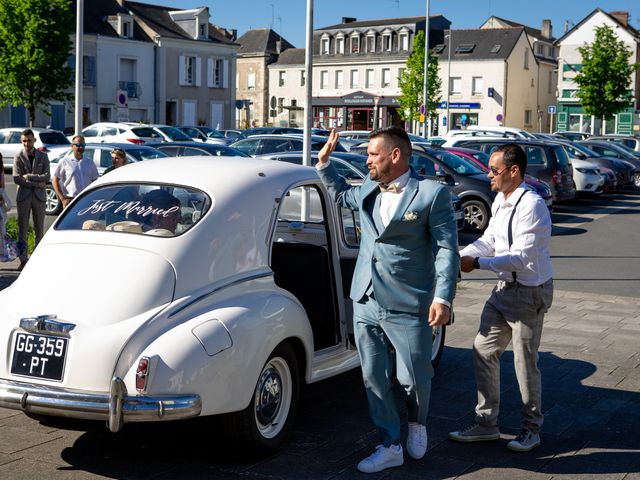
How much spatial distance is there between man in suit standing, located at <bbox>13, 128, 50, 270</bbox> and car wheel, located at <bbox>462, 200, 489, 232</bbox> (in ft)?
31.2

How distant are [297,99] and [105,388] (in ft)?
285

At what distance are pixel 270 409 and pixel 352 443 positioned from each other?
0.64 metres

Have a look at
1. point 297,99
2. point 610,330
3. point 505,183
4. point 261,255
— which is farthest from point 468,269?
point 297,99

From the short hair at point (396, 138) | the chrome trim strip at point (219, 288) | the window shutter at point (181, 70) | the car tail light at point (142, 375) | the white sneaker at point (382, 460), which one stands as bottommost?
the white sneaker at point (382, 460)

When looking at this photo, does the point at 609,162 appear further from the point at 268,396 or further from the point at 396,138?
the point at 268,396

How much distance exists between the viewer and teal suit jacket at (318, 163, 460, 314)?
547 cm

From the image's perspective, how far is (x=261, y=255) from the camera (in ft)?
19.7

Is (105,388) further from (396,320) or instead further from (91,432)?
(396,320)

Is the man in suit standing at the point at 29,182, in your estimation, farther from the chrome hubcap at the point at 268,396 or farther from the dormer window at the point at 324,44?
the dormer window at the point at 324,44

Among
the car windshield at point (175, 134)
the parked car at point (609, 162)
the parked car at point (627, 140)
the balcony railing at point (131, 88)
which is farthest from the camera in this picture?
the balcony railing at point (131, 88)

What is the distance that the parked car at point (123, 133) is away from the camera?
35688 mm

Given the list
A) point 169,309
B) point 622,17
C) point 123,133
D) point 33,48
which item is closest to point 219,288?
point 169,309

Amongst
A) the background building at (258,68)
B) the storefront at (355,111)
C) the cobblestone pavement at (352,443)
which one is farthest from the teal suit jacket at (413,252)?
the background building at (258,68)

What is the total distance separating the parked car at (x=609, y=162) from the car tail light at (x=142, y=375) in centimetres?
2701
